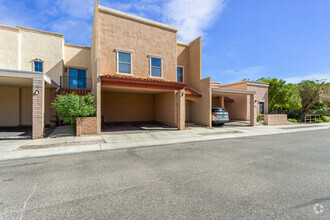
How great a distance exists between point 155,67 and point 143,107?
5924 mm

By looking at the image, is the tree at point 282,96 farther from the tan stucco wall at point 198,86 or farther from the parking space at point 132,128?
the parking space at point 132,128

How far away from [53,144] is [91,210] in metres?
6.49

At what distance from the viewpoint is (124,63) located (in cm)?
1290

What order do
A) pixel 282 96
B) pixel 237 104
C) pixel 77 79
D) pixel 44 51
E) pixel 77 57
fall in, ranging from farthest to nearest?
pixel 237 104 < pixel 282 96 < pixel 77 57 < pixel 77 79 < pixel 44 51

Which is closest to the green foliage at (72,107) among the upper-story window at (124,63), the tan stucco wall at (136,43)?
the tan stucco wall at (136,43)

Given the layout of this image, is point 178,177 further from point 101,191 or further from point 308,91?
point 308,91

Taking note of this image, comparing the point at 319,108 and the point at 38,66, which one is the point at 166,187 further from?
the point at 319,108

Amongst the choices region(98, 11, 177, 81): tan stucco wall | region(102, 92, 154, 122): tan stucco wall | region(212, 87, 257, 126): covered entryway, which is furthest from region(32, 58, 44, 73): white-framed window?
region(212, 87, 257, 126): covered entryway

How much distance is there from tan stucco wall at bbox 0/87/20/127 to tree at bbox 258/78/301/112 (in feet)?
94.5

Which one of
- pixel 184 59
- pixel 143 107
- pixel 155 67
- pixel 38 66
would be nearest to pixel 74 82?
pixel 38 66

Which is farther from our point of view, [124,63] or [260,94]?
[260,94]

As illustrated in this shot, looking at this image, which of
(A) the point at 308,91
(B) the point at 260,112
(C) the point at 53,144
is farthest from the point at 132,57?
(A) the point at 308,91

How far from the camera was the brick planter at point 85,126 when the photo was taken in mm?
9985

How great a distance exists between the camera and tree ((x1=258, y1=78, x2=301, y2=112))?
19.9m
